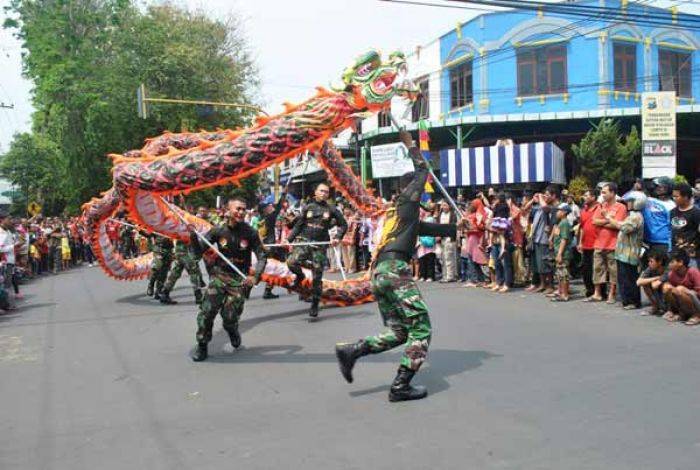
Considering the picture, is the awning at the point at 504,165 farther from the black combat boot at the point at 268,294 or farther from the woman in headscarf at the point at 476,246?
the black combat boot at the point at 268,294

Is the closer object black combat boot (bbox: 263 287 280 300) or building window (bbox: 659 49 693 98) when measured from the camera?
black combat boot (bbox: 263 287 280 300)

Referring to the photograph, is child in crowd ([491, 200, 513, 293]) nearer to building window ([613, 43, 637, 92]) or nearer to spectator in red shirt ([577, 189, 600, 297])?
spectator in red shirt ([577, 189, 600, 297])

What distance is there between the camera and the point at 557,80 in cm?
2620

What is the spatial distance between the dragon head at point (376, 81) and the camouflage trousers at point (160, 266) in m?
6.23

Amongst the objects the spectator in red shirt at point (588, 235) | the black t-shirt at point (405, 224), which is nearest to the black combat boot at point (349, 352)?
the black t-shirt at point (405, 224)

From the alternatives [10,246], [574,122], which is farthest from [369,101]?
[574,122]

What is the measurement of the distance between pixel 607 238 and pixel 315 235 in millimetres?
4403

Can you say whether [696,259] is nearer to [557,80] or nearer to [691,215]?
[691,215]

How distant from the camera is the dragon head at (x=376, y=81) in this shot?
279 inches

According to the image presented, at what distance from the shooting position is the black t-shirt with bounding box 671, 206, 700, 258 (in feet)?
27.0

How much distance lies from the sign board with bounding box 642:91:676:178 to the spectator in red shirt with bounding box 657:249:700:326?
207 inches

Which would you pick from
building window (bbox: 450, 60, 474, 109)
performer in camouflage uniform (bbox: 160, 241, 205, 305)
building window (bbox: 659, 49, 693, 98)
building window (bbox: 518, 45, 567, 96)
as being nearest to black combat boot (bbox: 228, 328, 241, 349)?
performer in camouflage uniform (bbox: 160, 241, 205, 305)

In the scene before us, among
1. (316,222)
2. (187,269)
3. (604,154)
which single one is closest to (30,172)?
(604,154)

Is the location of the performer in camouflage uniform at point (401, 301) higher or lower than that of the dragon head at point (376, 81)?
lower
